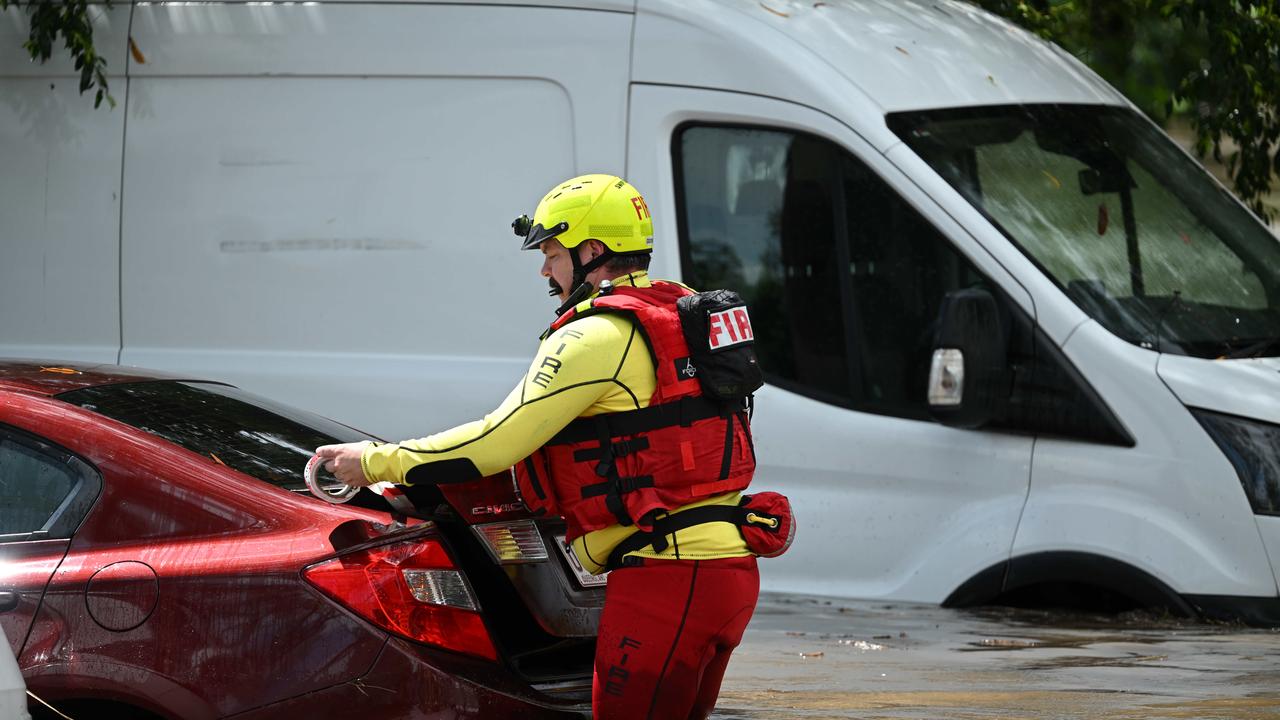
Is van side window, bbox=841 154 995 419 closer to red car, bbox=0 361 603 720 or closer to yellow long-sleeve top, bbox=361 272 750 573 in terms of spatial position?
red car, bbox=0 361 603 720

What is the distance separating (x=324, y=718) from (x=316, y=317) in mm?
3326

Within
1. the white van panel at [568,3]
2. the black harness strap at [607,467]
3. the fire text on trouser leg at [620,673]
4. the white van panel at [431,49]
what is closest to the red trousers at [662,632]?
the fire text on trouser leg at [620,673]

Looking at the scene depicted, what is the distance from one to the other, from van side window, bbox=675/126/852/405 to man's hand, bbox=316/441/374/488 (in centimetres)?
292

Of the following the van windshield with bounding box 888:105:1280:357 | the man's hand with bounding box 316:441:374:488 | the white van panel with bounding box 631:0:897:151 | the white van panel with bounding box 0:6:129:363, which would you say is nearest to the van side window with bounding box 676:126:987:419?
the white van panel with bounding box 631:0:897:151

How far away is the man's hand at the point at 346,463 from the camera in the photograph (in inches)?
153

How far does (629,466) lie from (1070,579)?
276 centimetres

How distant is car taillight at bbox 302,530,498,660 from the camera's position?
384 centimetres

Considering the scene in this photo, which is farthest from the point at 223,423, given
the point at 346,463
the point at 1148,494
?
the point at 1148,494

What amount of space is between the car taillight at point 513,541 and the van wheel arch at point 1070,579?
8.32 feet

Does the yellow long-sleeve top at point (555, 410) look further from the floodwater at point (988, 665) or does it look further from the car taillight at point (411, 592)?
the floodwater at point (988, 665)

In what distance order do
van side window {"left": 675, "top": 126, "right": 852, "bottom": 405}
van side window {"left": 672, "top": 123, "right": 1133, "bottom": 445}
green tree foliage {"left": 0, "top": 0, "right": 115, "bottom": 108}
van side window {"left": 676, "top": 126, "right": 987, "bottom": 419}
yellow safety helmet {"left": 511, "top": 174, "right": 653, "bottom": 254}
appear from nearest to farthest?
1. yellow safety helmet {"left": 511, "top": 174, "right": 653, "bottom": 254}
2. van side window {"left": 672, "top": 123, "right": 1133, "bottom": 445}
3. van side window {"left": 676, "top": 126, "right": 987, "bottom": 419}
4. van side window {"left": 675, "top": 126, "right": 852, "bottom": 405}
5. green tree foliage {"left": 0, "top": 0, "right": 115, "bottom": 108}

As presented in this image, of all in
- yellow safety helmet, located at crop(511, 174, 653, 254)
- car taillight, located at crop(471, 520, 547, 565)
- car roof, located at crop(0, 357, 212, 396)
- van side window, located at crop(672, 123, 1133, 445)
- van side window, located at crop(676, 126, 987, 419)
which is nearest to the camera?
yellow safety helmet, located at crop(511, 174, 653, 254)

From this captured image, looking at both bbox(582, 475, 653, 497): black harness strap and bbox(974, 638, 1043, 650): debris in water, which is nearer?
bbox(582, 475, 653, 497): black harness strap

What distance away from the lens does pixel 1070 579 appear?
614 cm
